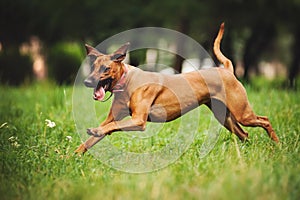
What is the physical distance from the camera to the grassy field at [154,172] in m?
3.12

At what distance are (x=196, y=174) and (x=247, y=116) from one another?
1.33m

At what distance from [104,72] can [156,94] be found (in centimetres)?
59

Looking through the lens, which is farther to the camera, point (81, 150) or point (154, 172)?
point (81, 150)

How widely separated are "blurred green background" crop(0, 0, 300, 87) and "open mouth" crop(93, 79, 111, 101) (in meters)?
9.14

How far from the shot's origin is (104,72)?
412 centimetres

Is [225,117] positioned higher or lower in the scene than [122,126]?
lower

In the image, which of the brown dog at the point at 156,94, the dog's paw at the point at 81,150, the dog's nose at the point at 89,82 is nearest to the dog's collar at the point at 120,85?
the brown dog at the point at 156,94

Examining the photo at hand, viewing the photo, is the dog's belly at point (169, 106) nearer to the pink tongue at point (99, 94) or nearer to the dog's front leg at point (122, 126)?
the dog's front leg at point (122, 126)

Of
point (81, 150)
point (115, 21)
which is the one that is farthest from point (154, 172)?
point (115, 21)

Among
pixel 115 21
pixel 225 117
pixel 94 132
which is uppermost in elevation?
pixel 94 132

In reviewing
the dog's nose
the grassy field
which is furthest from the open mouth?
the grassy field

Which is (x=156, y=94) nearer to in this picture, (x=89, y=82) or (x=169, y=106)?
(x=169, y=106)

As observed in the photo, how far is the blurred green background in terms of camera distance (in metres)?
13.8

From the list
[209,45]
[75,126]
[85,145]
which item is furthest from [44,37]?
[85,145]
